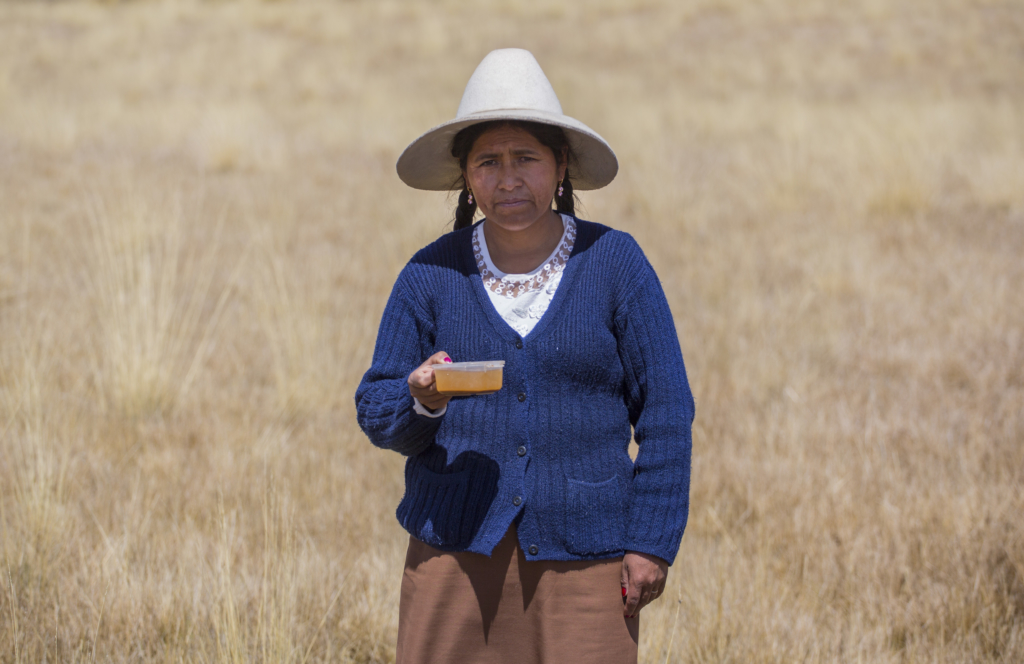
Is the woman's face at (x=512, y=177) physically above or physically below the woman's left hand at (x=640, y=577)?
above

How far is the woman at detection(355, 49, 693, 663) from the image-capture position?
1827mm

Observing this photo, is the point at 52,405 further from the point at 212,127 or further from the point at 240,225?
the point at 212,127

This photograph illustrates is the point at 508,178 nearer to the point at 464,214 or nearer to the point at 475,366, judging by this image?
the point at 464,214

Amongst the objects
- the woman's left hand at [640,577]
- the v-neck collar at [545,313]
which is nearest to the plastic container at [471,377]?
the v-neck collar at [545,313]

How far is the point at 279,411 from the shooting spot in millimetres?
4621

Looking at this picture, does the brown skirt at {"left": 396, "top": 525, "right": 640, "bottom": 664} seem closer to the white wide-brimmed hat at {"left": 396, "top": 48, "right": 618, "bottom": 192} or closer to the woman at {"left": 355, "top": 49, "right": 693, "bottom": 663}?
the woman at {"left": 355, "top": 49, "right": 693, "bottom": 663}

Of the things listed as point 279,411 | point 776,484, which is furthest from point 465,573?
point 279,411

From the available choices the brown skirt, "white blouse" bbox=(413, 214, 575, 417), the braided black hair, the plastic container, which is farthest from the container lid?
the braided black hair

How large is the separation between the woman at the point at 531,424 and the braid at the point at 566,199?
0.19 meters

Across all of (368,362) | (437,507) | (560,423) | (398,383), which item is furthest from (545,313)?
(368,362)

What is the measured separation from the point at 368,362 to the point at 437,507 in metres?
3.65

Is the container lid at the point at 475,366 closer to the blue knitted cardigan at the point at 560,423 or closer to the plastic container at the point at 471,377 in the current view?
the plastic container at the point at 471,377

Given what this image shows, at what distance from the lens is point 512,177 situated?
1901mm

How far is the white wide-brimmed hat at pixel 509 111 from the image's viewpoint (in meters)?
1.85
